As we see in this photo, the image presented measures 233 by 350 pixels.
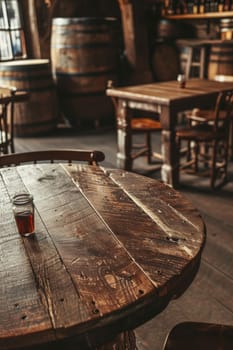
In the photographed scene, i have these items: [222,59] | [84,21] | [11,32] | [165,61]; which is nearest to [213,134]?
[222,59]

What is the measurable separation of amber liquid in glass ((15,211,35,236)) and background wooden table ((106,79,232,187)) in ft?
7.09

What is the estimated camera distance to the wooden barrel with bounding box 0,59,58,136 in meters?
5.07

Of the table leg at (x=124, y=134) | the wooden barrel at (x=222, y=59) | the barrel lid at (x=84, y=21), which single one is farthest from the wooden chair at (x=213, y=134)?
the barrel lid at (x=84, y=21)

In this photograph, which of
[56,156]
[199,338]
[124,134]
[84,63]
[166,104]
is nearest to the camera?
Result: [199,338]

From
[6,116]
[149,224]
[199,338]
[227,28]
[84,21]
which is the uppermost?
[84,21]

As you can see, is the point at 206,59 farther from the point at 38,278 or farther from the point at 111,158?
the point at 38,278

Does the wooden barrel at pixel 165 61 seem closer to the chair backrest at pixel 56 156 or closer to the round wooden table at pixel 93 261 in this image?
the chair backrest at pixel 56 156

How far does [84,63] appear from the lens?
212 inches

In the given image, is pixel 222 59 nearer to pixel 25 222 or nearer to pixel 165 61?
pixel 165 61

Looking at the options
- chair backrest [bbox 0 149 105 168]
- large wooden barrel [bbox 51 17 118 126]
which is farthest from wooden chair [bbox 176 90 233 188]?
large wooden barrel [bbox 51 17 118 126]

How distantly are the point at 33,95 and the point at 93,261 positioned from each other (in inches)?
174

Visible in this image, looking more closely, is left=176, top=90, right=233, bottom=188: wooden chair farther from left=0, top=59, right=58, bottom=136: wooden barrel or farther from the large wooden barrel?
left=0, top=59, right=58, bottom=136: wooden barrel

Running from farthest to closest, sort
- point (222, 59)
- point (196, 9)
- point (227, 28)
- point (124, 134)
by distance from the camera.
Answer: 1. point (196, 9)
2. point (227, 28)
3. point (222, 59)
4. point (124, 134)

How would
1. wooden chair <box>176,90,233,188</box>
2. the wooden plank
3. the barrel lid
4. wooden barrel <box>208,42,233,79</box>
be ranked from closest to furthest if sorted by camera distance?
1. the wooden plank
2. wooden chair <box>176,90,233,188</box>
3. wooden barrel <box>208,42,233,79</box>
4. the barrel lid
